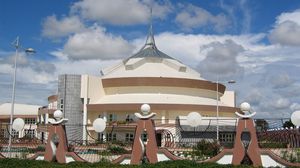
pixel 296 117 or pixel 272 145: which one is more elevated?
pixel 296 117

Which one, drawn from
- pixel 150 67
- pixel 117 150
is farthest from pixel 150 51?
pixel 117 150

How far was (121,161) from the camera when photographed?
62.4 ft

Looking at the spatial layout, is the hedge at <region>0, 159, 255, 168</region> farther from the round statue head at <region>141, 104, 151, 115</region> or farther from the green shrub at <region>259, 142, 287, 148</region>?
the green shrub at <region>259, 142, 287, 148</region>

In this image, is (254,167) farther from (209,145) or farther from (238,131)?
(209,145)

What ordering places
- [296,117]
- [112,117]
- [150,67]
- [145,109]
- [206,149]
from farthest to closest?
1. [150,67]
2. [112,117]
3. [206,149]
4. [145,109]
5. [296,117]

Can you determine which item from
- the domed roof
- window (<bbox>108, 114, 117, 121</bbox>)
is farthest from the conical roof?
window (<bbox>108, 114, 117, 121</bbox>)

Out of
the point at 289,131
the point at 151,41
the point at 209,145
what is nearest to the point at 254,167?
Answer: the point at 289,131

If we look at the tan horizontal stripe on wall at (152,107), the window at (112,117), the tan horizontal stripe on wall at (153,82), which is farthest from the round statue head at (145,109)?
the tan horizontal stripe on wall at (153,82)

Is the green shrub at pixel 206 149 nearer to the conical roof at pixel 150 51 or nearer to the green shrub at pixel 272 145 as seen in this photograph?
the green shrub at pixel 272 145

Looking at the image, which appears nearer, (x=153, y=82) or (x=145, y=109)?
(x=145, y=109)

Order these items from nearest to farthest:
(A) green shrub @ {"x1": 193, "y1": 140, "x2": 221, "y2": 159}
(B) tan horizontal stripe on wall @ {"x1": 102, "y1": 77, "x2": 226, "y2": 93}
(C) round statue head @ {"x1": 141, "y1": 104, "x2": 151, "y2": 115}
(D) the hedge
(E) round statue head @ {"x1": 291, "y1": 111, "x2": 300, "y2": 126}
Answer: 1. (D) the hedge
2. (E) round statue head @ {"x1": 291, "y1": 111, "x2": 300, "y2": 126}
3. (C) round statue head @ {"x1": 141, "y1": 104, "x2": 151, "y2": 115}
4. (A) green shrub @ {"x1": 193, "y1": 140, "x2": 221, "y2": 159}
5. (B) tan horizontal stripe on wall @ {"x1": 102, "y1": 77, "x2": 226, "y2": 93}

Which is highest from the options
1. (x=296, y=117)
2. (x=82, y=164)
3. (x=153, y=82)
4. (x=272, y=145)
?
(x=153, y=82)

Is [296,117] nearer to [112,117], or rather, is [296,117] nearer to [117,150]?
[117,150]

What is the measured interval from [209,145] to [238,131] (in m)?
9.22
